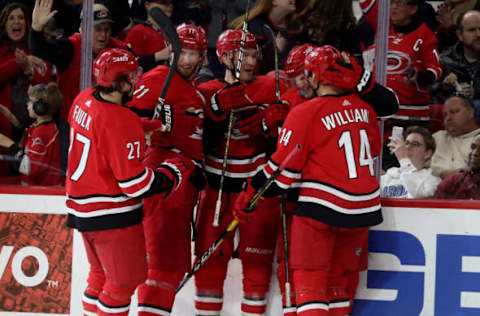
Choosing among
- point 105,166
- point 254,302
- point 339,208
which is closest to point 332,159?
point 339,208

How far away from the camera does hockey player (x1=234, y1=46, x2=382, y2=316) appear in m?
3.10

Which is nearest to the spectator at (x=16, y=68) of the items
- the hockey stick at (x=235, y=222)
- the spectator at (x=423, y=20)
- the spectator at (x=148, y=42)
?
the spectator at (x=148, y=42)

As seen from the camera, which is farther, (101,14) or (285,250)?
(101,14)

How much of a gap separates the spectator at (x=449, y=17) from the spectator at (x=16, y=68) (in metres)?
1.96

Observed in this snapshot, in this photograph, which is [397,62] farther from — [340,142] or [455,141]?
[340,142]

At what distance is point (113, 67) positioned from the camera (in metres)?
2.97

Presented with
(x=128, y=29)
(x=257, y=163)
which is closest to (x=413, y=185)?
(x=257, y=163)

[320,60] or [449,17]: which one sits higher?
[449,17]

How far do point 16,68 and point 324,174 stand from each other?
5.53ft

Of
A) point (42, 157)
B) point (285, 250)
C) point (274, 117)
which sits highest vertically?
point (274, 117)

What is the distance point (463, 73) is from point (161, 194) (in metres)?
1.58

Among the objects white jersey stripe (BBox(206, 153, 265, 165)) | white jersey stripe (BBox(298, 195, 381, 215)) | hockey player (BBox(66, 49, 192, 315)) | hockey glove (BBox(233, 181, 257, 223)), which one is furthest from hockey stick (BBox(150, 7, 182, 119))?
white jersey stripe (BBox(298, 195, 381, 215))

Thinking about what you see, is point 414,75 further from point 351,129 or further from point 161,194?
point 161,194

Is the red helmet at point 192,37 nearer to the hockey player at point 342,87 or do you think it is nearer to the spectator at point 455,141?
the hockey player at point 342,87
